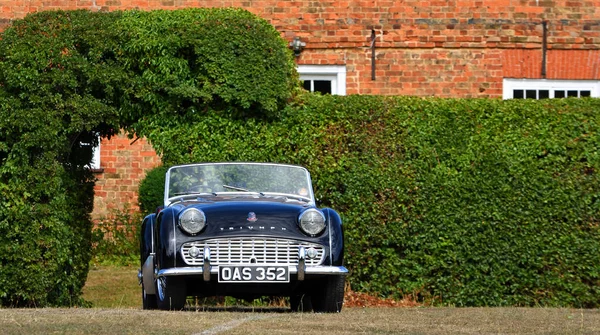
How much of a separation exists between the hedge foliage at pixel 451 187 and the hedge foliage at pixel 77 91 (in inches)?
13.9

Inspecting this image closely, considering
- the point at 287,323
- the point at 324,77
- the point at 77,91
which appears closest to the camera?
the point at 287,323

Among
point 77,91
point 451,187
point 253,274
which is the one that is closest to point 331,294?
point 253,274

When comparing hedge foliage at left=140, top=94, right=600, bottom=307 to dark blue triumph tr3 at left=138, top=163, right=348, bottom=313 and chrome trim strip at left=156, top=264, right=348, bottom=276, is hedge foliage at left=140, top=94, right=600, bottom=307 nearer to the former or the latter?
dark blue triumph tr3 at left=138, top=163, right=348, bottom=313

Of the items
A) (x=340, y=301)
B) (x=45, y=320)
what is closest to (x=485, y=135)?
(x=340, y=301)

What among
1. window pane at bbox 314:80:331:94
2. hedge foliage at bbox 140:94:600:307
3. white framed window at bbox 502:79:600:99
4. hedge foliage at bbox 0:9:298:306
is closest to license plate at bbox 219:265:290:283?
hedge foliage at bbox 140:94:600:307

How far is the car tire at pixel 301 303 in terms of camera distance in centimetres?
1101

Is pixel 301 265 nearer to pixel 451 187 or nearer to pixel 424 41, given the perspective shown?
pixel 451 187

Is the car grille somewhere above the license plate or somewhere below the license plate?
above

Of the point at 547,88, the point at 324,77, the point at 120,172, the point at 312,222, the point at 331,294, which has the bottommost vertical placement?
the point at 120,172

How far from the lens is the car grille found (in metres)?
9.49

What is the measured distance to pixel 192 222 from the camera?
31.3ft

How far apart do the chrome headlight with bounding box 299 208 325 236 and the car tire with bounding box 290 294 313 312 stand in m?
1.34

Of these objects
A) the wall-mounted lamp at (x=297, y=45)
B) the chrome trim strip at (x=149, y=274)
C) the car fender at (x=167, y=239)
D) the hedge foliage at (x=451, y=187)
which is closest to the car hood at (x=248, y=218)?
the car fender at (x=167, y=239)

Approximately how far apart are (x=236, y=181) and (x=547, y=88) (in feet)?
31.2
